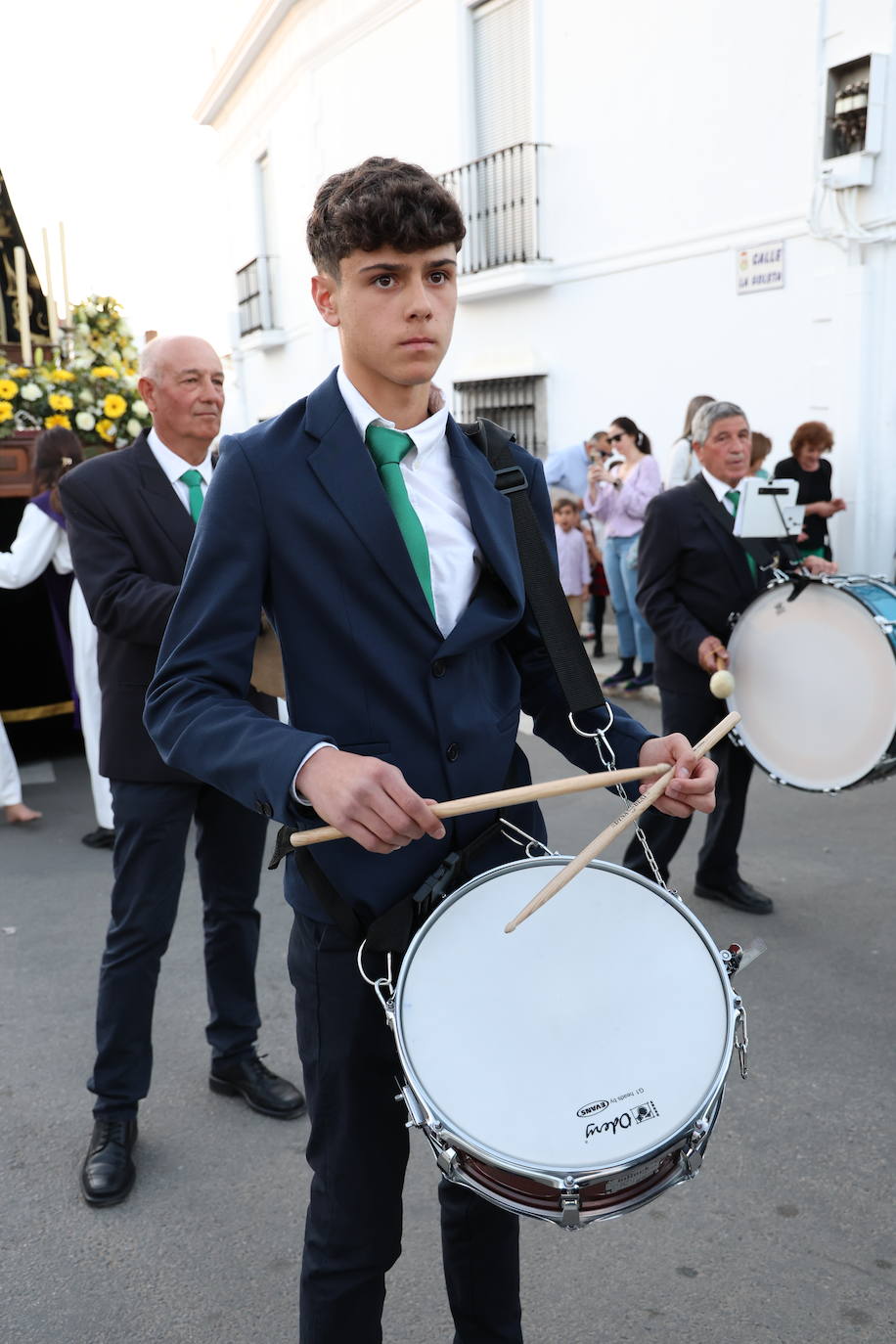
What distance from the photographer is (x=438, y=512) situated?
1.85 metres

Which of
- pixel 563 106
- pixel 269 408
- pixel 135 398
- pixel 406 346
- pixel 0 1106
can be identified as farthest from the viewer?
pixel 269 408

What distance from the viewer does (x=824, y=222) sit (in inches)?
357

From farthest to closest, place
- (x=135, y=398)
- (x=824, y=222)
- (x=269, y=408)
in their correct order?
(x=269, y=408)
(x=824, y=222)
(x=135, y=398)

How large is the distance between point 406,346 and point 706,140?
9.52 m

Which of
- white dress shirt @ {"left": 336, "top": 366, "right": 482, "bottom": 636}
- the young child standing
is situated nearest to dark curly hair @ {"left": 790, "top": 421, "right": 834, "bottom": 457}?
the young child standing

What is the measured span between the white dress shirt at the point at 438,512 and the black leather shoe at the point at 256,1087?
1.89m

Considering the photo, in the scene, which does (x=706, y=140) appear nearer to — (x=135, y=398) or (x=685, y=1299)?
(x=135, y=398)

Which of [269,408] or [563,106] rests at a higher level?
[563,106]

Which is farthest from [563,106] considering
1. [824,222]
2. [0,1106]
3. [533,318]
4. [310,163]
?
[0,1106]

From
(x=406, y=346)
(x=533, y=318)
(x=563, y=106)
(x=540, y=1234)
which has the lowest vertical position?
(x=540, y=1234)

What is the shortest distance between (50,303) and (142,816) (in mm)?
5372

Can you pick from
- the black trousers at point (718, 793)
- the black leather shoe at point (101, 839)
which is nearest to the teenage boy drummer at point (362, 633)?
the black trousers at point (718, 793)

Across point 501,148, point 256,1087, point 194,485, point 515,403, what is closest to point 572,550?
point 515,403

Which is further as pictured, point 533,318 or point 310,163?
point 310,163
